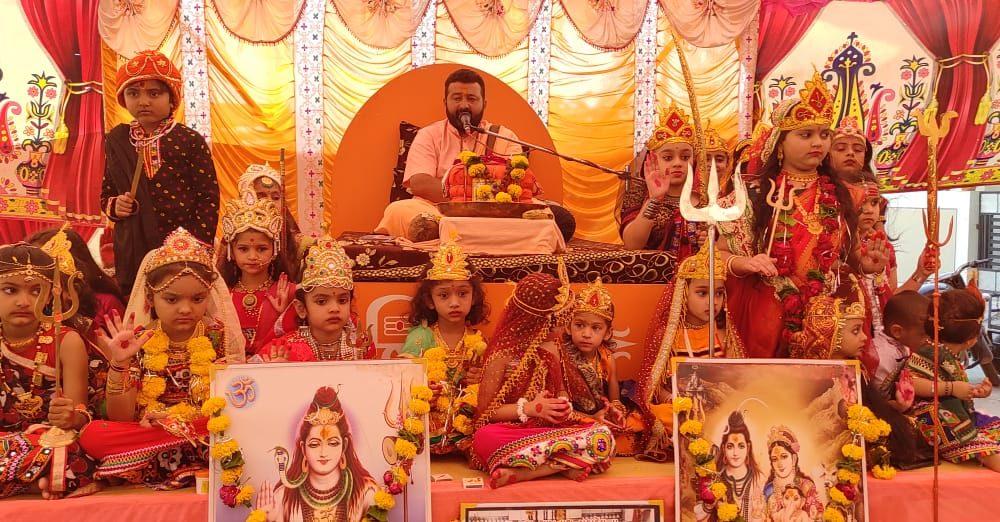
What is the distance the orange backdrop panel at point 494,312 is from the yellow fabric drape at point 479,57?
10.8 ft

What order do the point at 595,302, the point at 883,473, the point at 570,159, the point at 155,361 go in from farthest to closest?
the point at 570,159 → the point at 595,302 → the point at 883,473 → the point at 155,361

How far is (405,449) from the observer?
10.1 ft

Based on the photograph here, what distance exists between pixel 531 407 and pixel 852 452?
4.33 ft

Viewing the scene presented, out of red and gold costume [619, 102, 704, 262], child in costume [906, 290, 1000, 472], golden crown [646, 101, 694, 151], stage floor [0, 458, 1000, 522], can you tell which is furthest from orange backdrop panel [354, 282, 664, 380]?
child in costume [906, 290, 1000, 472]

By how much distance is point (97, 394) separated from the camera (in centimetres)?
340

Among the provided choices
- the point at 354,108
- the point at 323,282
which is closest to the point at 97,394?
the point at 323,282

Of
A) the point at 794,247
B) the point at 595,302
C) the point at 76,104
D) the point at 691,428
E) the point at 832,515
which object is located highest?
the point at 76,104

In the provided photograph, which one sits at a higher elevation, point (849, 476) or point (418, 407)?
point (418, 407)

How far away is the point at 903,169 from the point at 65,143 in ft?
21.8

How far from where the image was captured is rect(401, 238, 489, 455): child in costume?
360 cm

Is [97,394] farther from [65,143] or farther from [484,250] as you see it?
[65,143]

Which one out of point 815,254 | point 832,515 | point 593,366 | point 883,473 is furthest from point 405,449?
point 815,254

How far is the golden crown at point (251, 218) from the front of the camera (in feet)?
12.4

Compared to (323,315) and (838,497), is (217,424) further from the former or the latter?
(838,497)
